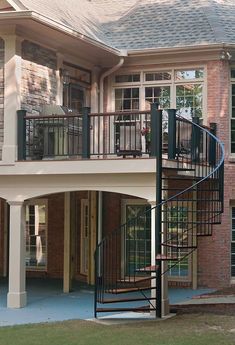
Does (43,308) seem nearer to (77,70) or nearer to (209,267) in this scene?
(209,267)

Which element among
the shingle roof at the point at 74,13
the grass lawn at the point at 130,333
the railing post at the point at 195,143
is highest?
the shingle roof at the point at 74,13

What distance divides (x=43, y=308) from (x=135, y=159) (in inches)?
138

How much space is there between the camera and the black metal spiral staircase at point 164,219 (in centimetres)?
1180

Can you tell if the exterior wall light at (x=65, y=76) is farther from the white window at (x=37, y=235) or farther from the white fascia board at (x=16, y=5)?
the white window at (x=37, y=235)

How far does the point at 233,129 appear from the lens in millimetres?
15867

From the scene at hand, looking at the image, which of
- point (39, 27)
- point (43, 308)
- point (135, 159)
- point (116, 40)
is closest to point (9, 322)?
point (43, 308)

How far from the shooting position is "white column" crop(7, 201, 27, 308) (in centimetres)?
1298

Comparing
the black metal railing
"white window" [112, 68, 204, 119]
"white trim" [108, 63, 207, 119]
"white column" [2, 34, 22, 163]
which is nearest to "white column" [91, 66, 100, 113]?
"white trim" [108, 63, 207, 119]

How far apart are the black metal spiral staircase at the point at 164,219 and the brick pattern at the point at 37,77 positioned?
272 cm

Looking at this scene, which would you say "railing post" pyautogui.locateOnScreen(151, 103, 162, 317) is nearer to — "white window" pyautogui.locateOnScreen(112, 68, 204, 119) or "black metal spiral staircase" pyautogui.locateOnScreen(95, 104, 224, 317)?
"black metal spiral staircase" pyautogui.locateOnScreen(95, 104, 224, 317)

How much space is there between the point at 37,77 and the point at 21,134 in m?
1.55

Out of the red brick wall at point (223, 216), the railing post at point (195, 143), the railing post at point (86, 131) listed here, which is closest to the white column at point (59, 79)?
the railing post at point (86, 131)

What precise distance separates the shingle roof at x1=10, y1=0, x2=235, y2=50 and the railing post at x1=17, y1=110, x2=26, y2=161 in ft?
9.12

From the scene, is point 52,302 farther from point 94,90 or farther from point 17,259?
point 94,90
